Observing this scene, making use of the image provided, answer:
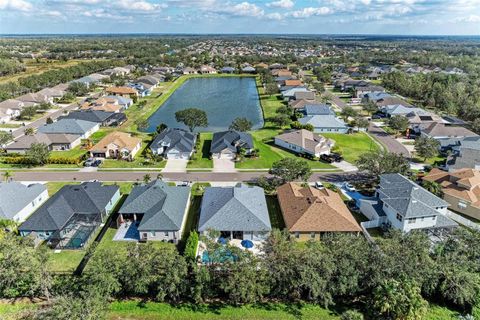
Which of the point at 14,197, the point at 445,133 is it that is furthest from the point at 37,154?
the point at 445,133

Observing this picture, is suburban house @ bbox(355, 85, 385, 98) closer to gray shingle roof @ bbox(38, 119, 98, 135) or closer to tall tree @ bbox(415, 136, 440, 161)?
tall tree @ bbox(415, 136, 440, 161)

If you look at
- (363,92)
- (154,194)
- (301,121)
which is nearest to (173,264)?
(154,194)

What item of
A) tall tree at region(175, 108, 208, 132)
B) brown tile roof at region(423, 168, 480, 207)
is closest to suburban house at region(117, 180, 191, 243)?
tall tree at region(175, 108, 208, 132)

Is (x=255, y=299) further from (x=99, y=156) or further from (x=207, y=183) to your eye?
(x=99, y=156)

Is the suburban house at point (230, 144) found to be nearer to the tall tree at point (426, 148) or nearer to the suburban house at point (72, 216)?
the suburban house at point (72, 216)

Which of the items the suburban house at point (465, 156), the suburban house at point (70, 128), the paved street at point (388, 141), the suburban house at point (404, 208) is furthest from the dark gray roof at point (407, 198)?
the suburban house at point (70, 128)

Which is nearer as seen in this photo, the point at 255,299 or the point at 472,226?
the point at 255,299

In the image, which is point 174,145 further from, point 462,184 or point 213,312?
point 462,184
